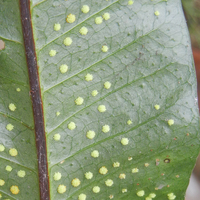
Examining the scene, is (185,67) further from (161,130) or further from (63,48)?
(63,48)

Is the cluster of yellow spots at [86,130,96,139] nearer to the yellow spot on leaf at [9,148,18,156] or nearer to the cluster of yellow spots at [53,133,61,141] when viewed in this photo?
the cluster of yellow spots at [53,133,61,141]

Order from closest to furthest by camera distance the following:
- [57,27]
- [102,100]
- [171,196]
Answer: [57,27] → [102,100] → [171,196]

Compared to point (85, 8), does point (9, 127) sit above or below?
below

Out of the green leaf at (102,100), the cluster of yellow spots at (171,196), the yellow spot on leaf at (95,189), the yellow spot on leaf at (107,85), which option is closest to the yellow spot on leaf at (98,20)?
the green leaf at (102,100)

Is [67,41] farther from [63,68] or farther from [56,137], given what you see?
[56,137]

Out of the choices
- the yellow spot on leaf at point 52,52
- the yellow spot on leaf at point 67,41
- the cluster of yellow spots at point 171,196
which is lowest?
the cluster of yellow spots at point 171,196

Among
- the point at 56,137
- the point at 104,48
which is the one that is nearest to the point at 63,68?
the point at 104,48

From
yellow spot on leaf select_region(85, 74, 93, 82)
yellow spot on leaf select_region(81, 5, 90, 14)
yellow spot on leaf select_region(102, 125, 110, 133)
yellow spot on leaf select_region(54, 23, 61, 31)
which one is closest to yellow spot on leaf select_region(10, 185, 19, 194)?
yellow spot on leaf select_region(102, 125, 110, 133)

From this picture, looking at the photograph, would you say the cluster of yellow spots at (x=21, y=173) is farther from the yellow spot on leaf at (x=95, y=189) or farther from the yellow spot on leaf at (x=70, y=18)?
the yellow spot on leaf at (x=70, y=18)
